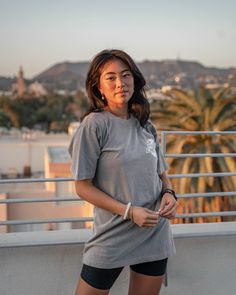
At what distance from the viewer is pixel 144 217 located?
1.95 metres

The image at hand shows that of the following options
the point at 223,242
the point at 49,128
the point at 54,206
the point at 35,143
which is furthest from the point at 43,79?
the point at 223,242

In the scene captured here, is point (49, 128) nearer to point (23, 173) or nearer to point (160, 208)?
point (23, 173)

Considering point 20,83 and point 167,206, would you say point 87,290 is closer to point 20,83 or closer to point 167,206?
point 167,206

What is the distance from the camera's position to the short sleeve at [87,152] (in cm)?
200

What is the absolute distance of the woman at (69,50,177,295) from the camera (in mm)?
2008

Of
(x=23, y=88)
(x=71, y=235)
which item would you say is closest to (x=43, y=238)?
(x=71, y=235)

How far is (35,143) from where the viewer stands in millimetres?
37656

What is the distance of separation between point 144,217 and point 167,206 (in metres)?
0.16

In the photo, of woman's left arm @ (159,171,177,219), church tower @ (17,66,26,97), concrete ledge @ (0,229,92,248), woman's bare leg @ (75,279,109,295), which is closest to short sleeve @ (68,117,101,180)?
woman's left arm @ (159,171,177,219)

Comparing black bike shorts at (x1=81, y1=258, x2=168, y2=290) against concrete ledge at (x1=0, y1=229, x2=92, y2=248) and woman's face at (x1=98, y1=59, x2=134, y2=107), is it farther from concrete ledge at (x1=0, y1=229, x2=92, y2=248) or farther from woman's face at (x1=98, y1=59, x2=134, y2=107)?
concrete ledge at (x1=0, y1=229, x2=92, y2=248)

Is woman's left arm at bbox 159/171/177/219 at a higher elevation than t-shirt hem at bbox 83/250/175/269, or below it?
higher

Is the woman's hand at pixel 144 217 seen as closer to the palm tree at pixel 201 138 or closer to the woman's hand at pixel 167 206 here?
the woman's hand at pixel 167 206

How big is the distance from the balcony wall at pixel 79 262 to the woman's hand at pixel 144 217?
116cm

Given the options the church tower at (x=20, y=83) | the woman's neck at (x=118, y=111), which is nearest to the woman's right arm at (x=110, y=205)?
the woman's neck at (x=118, y=111)
